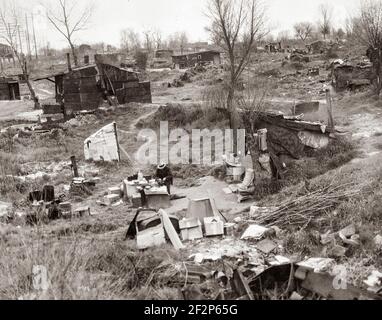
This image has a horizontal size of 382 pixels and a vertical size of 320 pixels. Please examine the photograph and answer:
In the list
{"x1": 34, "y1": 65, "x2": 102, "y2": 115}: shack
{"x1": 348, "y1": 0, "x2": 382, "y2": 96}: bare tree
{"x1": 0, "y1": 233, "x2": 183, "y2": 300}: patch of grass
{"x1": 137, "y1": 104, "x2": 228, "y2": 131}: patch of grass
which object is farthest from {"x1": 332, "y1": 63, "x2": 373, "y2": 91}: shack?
{"x1": 0, "y1": 233, "x2": 183, "y2": 300}: patch of grass

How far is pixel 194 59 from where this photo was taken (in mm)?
48844

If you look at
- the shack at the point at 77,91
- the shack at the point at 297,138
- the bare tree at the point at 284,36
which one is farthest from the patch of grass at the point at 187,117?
the bare tree at the point at 284,36

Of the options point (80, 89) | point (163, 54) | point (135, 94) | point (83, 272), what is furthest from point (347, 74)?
point (163, 54)

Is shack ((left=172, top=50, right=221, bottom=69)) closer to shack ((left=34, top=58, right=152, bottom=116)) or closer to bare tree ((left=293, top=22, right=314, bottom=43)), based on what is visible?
shack ((left=34, top=58, right=152, bottom=116))

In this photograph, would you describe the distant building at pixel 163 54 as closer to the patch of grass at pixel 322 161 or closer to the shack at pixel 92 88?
the shack at pixel 92 88

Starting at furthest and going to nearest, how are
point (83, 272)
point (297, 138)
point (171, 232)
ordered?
point (297, 138), point (171, 232), point (83, 272)

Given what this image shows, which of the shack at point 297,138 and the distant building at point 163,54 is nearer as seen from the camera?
the shack at point 297,138

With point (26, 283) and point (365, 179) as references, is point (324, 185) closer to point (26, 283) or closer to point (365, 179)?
point (365, 179)

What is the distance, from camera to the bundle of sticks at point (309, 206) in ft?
26.4

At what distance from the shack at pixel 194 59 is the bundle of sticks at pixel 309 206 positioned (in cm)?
4102

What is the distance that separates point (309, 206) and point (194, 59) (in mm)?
42395

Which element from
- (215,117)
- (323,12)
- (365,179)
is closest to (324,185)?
(365,179)

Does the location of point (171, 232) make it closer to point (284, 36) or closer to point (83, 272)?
point (83, 272)

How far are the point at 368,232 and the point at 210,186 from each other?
19.3ft
